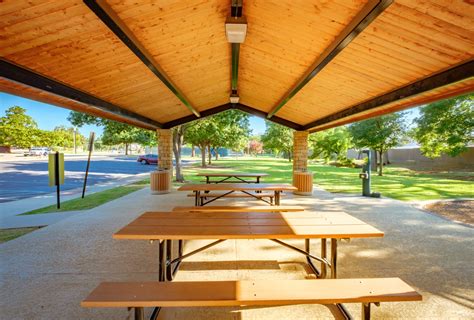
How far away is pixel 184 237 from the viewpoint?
98.3 inches

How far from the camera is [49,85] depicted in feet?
12.1

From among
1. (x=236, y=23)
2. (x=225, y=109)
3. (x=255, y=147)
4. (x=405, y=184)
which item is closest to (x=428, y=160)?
(x=405, y=184)

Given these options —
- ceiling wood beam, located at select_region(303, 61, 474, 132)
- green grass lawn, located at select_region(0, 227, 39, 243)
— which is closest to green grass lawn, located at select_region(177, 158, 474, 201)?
ceiling wood beam, located at select_region(303, 61, 474, 132)

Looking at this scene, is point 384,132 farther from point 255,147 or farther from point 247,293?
point 255,147

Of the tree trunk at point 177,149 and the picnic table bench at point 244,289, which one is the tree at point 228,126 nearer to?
the tree trunk at point 177,149

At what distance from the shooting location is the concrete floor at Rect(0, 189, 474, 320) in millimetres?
2605

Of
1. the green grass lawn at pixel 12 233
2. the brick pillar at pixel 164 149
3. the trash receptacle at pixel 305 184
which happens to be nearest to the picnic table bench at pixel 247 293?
the green grass lawn at pixel 12 233

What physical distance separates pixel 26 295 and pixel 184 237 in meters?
2.03

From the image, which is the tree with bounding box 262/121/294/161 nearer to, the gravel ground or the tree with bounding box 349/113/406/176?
the tree with bounding box 349/113/406/176

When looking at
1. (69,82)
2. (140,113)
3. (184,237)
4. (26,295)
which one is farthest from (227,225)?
(140,113)

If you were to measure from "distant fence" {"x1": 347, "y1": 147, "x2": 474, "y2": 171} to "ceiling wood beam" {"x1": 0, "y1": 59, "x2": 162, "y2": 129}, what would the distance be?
22777 millimetres

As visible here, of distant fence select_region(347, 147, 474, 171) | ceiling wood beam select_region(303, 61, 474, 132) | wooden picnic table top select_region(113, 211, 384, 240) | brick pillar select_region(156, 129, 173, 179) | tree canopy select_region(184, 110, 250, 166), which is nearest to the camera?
wooden picnic table top select_region(113, 211, 384, 240)

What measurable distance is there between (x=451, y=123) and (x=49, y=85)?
56.1 ft

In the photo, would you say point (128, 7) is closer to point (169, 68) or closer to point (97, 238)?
point (169, 68)
